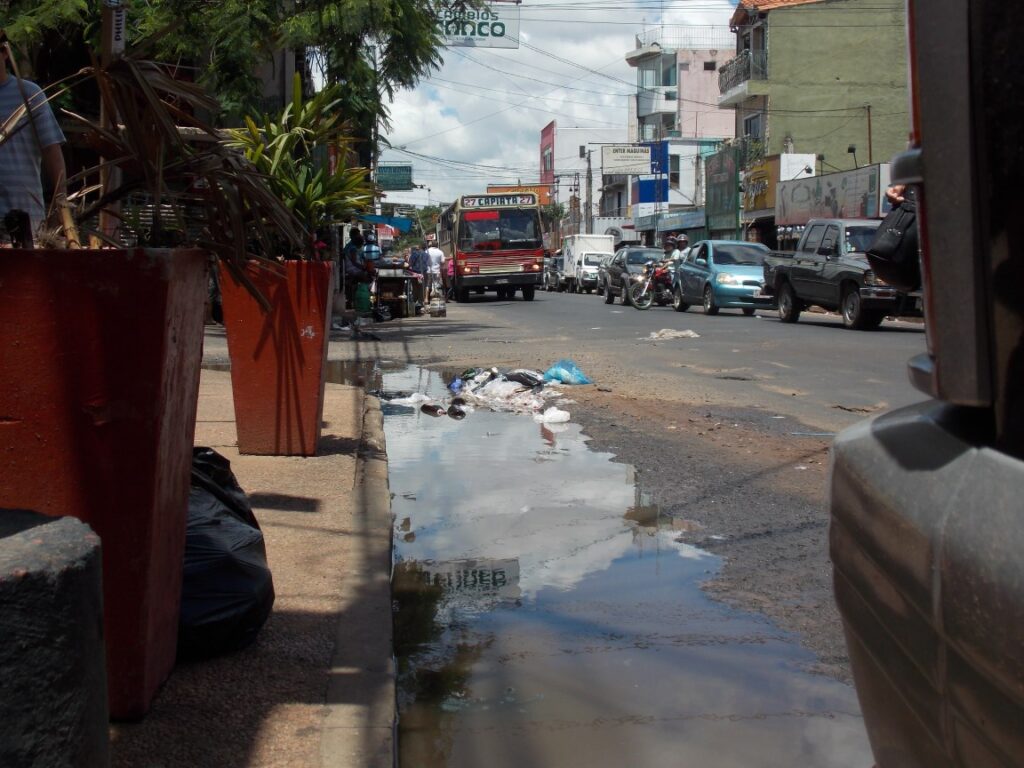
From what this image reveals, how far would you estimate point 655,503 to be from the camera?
262 inches

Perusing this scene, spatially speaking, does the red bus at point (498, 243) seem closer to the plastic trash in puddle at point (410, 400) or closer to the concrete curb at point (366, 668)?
the plastic trash in puddle at point (410, 400)

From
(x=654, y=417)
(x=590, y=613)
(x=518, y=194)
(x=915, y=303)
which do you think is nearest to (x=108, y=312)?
(x=590, y=613)

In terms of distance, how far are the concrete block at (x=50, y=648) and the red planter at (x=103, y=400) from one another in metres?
0.75

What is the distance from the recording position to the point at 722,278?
2469 cm

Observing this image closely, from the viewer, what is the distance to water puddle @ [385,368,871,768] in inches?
136

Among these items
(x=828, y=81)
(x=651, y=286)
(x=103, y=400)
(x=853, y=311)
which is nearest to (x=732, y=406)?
(x=103, y=400)

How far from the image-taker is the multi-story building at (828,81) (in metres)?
45.0

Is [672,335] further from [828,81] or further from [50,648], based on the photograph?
[828,81]

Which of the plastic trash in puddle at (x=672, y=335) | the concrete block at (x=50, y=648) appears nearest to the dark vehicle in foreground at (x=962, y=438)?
the concrete block at (x=50, y=648)

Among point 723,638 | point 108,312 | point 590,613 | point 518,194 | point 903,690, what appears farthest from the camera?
point 518,194

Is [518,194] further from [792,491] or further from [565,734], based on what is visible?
[565,734]

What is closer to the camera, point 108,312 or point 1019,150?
point 1019,150

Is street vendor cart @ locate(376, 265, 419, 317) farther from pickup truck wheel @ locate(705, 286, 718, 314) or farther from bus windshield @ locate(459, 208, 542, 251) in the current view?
bus windshield @ locate(459, 208, 542, 251)

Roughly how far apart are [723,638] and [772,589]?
26.3 inches
